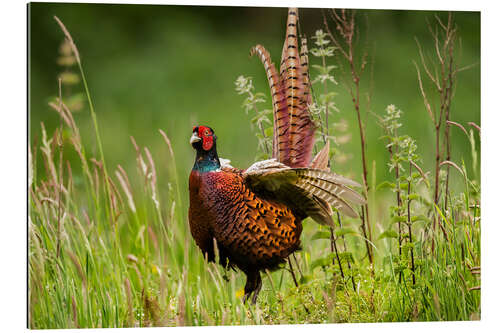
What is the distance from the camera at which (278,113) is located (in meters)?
3.91

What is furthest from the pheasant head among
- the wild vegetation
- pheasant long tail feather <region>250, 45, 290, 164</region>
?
pheasant long tail feather <region>250, 45, 290, 164</region>

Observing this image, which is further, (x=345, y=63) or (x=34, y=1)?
(x=345, y=63)

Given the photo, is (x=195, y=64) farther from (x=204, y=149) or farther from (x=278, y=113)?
(x=204, y=149)

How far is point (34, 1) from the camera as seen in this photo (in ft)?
12.2

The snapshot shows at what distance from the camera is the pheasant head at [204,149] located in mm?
3711

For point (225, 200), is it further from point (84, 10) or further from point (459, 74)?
point (459, 74)

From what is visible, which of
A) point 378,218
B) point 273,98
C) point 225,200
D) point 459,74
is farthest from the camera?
point 378,218

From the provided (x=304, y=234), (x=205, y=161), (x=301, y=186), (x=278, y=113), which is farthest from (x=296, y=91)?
(x=304, y=234)

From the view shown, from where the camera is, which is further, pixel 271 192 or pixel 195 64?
pixel 195 64

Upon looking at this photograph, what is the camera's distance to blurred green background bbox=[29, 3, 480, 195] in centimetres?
395

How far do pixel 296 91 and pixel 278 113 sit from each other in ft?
0.49

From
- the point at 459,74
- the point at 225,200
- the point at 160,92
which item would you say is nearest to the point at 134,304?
the point at 225,200

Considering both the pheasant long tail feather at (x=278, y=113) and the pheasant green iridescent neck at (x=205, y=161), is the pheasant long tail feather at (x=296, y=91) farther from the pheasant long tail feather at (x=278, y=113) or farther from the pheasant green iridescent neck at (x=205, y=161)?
the pheasant green iridescent neck at (x=205, y=161)

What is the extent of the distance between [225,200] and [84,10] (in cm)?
124
